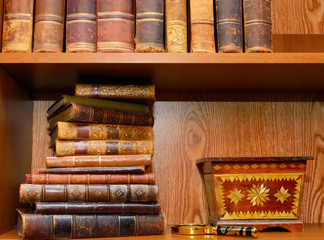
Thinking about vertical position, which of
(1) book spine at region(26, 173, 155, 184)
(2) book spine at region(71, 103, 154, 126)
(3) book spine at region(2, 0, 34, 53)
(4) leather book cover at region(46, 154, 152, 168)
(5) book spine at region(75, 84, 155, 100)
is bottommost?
(1) book spine at region(26, 173, 155, 184)

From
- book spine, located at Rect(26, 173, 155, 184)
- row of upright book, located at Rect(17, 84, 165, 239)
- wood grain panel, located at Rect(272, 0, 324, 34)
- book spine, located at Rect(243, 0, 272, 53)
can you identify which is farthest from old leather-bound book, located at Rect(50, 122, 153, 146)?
wood grain panel, located at Rect(272, 0, 324, 34)

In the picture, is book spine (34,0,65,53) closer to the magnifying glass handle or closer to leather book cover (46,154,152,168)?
leather book cover (46,154,152,168)

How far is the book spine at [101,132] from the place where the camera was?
104 cm

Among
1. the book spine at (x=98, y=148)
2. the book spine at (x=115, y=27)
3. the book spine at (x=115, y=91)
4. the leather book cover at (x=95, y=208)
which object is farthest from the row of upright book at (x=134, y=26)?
the leather book cover at (x=95, y=208)

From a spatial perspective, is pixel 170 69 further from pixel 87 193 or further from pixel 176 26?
pixel 87 193

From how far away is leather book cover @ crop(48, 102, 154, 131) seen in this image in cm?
103

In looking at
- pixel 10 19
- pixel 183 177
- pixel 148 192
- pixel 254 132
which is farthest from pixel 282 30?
pixel 10 19

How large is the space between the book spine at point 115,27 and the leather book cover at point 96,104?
0.44 ft

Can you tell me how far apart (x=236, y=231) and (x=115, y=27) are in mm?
568

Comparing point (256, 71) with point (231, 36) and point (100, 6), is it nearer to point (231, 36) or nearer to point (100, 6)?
point (231, 36)

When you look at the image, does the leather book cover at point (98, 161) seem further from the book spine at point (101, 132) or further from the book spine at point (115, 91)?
the book spine at point (115, 91)

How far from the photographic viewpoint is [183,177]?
50.2 inches

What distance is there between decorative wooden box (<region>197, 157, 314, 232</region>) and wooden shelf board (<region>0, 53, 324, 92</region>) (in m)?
0.23

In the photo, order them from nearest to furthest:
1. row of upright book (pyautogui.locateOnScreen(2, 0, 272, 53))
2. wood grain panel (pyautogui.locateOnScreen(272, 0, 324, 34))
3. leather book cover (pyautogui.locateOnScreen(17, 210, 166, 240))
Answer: leather book cover (pyautogui.locateOnScreen(17, 210, 166, 240)) < row of upright book (pyautogui.locateOnScreen(2, 0, 272, 53)) < wood grain panel (pyautogui.locateOnScreen(272, 0, 324, 34))
